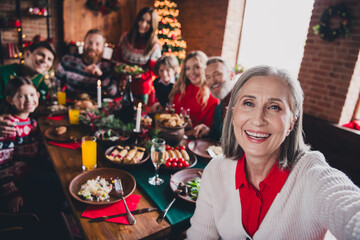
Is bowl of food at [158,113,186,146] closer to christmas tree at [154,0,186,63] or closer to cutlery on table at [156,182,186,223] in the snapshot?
cutlery on table at [156,182,186,223]

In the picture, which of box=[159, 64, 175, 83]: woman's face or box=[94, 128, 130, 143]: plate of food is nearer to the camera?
box=[94, 128, 130, 143]: plate of food

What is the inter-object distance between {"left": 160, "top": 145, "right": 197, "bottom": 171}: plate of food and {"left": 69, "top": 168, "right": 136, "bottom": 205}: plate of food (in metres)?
0.25

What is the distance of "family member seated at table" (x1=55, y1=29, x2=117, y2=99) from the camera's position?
2906 millimetres

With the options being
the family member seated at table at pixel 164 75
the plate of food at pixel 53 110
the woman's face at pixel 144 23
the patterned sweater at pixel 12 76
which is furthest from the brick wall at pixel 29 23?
the family member seated at table at pixel 164 75

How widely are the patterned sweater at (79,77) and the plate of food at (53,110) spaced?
51 centimetres

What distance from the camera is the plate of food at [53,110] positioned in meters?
2.26

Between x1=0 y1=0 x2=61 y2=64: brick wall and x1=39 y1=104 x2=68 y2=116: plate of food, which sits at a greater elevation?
x1=0 y1=0 x2=61 y2=64: brick wall

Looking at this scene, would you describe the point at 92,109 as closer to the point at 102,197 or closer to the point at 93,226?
the point at 102,197

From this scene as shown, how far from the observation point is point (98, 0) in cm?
570

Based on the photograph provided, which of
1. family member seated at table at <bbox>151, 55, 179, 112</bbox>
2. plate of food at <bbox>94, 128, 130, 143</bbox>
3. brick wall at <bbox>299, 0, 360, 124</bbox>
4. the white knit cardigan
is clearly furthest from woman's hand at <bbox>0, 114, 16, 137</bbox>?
brick wall at <bbox>299, 0, 360, 124</bbox>

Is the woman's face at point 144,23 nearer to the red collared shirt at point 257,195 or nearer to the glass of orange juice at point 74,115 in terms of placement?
the glass of orange juice at point 74,115

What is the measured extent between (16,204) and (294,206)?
5.61 ft

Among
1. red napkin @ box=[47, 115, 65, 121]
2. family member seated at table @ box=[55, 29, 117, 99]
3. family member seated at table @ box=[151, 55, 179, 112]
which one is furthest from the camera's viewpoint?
family member seated at table @ box=[55, 29, 117, 99]

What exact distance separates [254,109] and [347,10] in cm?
312
